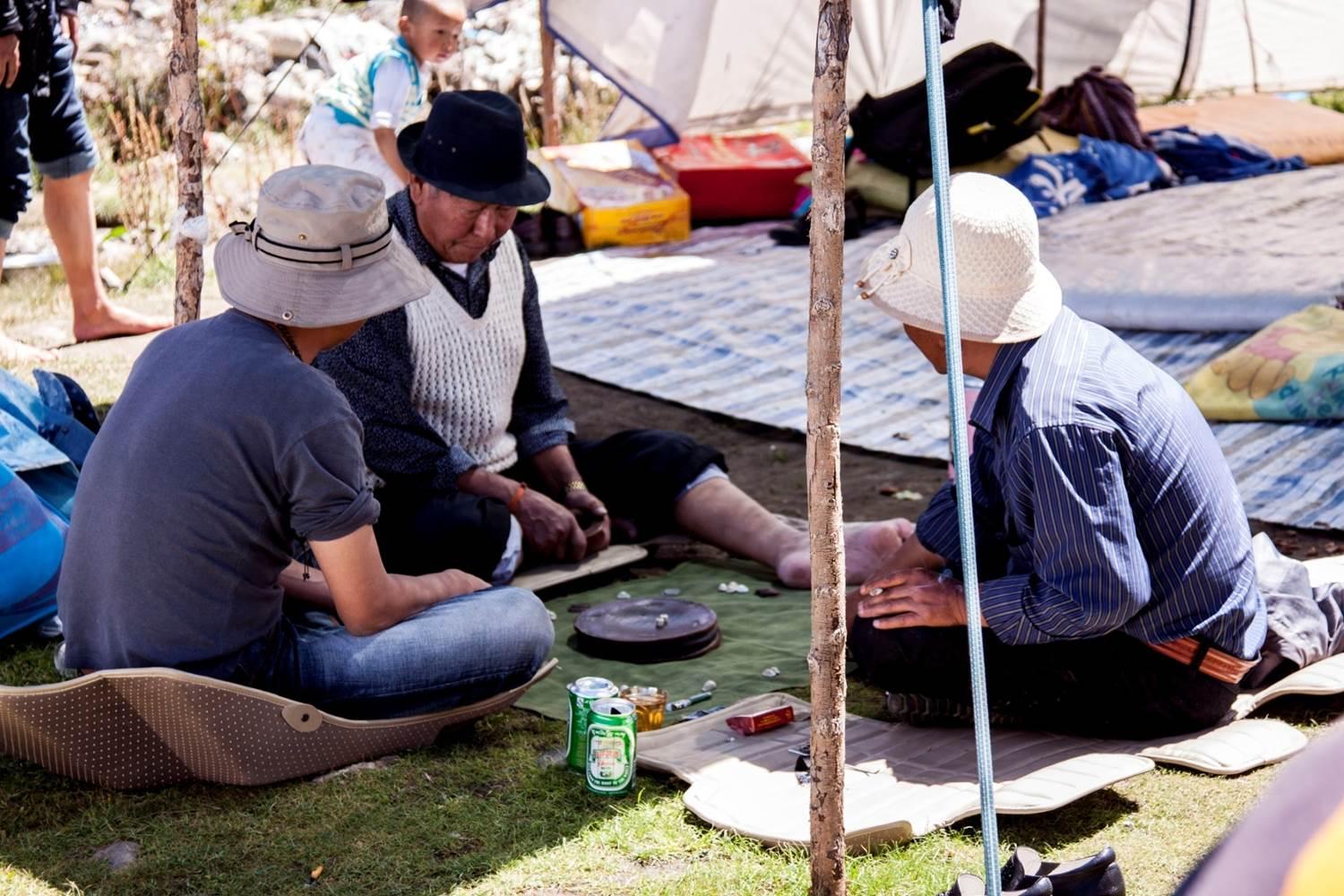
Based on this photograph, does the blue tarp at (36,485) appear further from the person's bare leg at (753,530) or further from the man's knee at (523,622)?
the person's bare leg at (753,530)

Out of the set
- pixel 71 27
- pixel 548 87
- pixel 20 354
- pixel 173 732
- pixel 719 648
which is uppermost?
pixel 71 27

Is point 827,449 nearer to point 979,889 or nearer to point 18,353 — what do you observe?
point 979,889

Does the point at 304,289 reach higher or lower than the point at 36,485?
higher

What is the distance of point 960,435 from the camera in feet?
8.17

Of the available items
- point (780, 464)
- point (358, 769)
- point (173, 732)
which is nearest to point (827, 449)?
point (358, 769)

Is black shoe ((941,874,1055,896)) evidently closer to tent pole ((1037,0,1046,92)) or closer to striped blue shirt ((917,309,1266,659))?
striped blue shirt ((917,309,1266,659))

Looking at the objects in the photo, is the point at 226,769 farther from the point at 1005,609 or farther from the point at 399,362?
the point at 1005,609

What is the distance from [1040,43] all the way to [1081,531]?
800cm

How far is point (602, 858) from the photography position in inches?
119

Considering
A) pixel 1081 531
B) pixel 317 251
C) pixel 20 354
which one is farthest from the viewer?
pixel 20 354

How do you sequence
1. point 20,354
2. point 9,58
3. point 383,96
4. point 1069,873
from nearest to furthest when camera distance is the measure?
point 1069,873, point 9,58, point 20,354, point 383,96

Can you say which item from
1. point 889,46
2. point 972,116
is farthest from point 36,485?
point 889,46

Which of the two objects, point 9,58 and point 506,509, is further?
point 9,58

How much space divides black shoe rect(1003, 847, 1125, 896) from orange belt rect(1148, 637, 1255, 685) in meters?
0.71
